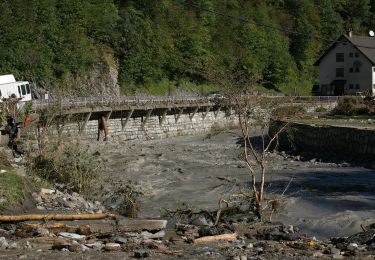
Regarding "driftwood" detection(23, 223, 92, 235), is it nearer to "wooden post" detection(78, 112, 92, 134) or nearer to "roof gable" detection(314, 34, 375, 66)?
"wooden post" detection(78, 112, 92, 134)

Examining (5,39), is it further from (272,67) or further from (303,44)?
(303,44)

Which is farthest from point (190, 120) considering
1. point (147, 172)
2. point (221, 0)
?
point (221, 0)

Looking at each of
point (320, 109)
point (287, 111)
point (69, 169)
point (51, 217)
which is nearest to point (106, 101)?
point (287, 111)

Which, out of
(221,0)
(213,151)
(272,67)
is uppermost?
(221,0)

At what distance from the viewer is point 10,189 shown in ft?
59.4

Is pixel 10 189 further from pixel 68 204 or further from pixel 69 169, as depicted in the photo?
pixel 69 169

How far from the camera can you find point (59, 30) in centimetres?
6109

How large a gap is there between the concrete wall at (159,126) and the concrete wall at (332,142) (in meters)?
12.5

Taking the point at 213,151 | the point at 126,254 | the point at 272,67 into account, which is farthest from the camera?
the point at 272,67

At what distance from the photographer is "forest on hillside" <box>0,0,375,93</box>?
56.1m

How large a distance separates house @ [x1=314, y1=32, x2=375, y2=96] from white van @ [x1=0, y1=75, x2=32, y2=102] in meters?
50.4

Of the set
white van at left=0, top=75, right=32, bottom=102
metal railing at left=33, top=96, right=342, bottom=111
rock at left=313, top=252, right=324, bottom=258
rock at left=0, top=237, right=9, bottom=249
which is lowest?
rock at left=313, top=252, right=324, bottom=258

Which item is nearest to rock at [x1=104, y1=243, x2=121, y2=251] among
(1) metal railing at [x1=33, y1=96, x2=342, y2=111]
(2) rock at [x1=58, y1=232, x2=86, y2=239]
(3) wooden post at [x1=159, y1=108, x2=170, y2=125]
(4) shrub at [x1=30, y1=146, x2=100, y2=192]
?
(2) rock at [x1=58, y1=232, x2=86, y2=239]

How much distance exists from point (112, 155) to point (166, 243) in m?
22.6
